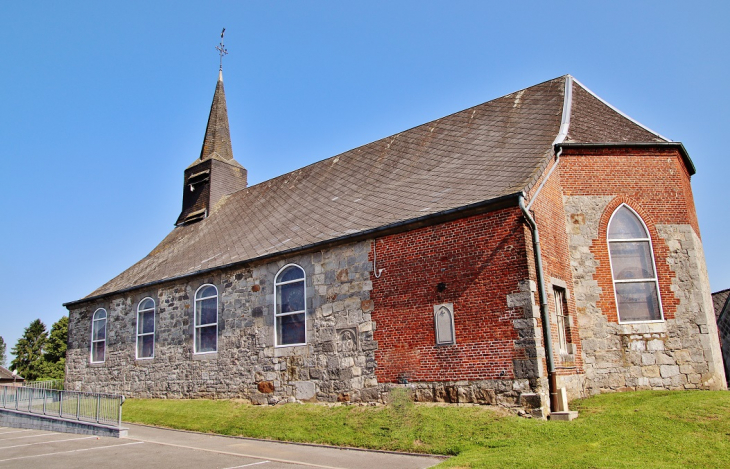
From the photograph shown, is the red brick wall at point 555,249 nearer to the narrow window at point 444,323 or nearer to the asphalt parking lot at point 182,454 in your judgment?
the narrow window at point 444,323

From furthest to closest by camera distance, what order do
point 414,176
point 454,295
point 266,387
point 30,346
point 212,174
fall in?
point 30,346
point 212,174
point 414,176
point 266,387
point 454,295

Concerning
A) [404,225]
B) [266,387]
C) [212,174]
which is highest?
[212,174]

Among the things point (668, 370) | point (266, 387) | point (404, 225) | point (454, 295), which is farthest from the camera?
point (266, 387)

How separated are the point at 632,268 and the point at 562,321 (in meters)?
2.19

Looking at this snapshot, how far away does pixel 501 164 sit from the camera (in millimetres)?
12742

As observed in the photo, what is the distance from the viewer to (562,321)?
38.1 feet

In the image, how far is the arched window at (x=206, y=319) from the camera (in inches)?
631

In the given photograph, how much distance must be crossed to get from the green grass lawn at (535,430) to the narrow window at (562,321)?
1087 mm

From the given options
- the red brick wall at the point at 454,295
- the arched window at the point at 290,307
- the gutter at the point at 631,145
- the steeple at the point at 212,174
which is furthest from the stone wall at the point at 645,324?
the steeple at the point at 212,174

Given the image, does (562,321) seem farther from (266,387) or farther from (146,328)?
(146,328)

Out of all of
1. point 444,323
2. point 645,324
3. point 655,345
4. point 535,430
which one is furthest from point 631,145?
point 535,430

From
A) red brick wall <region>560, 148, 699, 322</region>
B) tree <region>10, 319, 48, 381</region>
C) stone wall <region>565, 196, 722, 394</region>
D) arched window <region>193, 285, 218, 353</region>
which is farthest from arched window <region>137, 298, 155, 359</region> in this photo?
tree <region>10, 319, 48, 381</region>

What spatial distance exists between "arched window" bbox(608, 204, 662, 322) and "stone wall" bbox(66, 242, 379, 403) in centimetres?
547

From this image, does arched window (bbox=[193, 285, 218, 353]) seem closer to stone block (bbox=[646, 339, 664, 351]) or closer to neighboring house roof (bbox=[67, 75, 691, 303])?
neighboring house roof (bbox=[67, 75, 691, 303])
